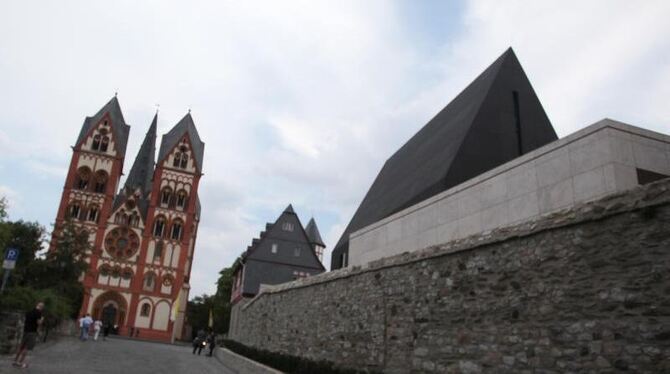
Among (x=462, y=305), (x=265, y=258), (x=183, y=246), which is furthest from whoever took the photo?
(x=183, y=246)

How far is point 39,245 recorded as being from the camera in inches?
1314

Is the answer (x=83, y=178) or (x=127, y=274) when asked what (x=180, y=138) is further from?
(x=127, y=274)

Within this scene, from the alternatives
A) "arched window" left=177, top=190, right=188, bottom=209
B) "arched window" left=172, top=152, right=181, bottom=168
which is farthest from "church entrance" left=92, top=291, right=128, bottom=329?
"arched window" left=172, top=152, right=181, bottom=168

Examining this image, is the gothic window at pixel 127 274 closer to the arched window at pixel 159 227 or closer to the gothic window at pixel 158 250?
the gothic window at pixel 158 250

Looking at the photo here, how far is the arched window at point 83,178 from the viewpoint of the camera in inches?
2115

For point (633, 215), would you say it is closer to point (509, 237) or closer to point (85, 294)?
point (509, 237)

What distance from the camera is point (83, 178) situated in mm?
54250

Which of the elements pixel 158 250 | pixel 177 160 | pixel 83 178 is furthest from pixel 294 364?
pixel 83 178

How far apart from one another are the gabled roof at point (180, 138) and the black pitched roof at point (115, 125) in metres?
4.24

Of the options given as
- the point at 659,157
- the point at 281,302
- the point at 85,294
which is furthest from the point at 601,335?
the point at 85,294

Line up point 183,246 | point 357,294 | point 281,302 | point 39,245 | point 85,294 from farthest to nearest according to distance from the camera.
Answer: point 183,246 < point 85,294 < point 39,245 < point 281,302 < point 357,294

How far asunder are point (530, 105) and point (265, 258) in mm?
24315

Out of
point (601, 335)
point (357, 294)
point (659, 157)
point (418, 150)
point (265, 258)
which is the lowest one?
point (601, 335)

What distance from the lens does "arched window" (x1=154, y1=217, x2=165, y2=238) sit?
54.3 metres
